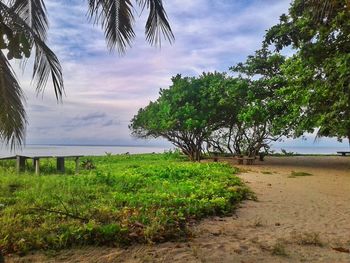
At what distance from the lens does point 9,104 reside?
3.75 metres

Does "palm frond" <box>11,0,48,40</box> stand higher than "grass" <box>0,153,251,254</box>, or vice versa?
"palm frond" <box>11,0,48,40</box>

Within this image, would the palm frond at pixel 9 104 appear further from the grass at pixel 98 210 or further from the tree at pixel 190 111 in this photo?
the tree at pixel 190 111

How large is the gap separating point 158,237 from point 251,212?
265 centimetres

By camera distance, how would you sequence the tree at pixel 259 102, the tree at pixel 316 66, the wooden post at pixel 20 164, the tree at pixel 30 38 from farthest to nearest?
the tree at pixel 259 102 < the wooden post at pixel 20 164 < the tree at pixel 316 66 < the tree at pixel 30 38

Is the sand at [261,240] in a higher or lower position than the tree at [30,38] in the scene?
lower

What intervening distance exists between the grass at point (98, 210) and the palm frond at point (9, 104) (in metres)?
1.39

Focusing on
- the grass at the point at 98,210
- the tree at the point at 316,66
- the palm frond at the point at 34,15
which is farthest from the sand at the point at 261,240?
the tree at the point at 316,66

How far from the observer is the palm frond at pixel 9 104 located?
3.71 metres

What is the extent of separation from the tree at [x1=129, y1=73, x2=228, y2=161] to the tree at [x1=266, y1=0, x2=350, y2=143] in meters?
4.94

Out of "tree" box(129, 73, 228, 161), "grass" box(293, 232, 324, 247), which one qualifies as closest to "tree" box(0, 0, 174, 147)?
"grass" box(293, 232, 324, 247)

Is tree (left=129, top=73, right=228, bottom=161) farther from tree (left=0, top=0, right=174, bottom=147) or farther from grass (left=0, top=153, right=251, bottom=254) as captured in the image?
tree (left=0, top=0, right=174, bottom=147)

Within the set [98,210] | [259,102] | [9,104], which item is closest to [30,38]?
[9,104]

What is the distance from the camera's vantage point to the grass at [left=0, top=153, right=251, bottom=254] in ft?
14.7

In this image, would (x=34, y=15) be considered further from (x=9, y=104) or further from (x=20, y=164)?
(x=20, y=164)
